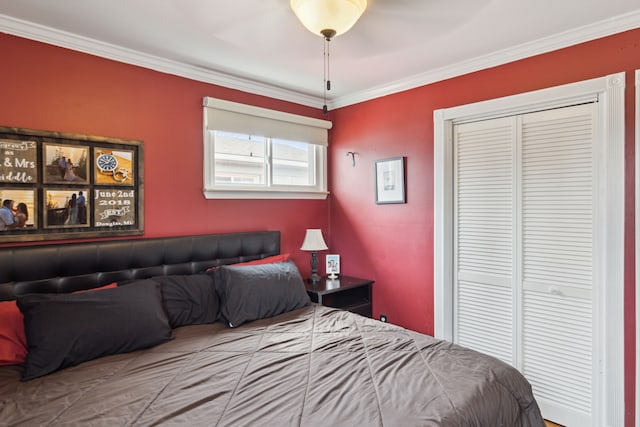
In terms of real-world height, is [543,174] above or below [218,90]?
below

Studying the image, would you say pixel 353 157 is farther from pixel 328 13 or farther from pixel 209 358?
pixel 209 358

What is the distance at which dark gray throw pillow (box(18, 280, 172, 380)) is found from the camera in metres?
1.78

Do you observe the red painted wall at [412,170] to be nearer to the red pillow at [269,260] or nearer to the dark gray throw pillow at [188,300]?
the red pillow at [269,260]

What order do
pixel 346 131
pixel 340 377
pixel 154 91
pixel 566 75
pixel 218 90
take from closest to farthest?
1. pixel 340 377
2. pixel 566 75
3. pixel 154 91
4. pixel 218 90
5. pixel 346 131

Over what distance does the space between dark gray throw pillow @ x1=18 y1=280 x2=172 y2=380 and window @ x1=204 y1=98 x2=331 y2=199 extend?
3.83ft

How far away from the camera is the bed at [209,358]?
4.74 ft

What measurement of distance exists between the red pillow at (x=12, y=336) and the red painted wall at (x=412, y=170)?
260 centimetres

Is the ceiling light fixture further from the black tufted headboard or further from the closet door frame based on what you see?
the black tufted headboard

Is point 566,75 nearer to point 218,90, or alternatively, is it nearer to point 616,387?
point 616,387

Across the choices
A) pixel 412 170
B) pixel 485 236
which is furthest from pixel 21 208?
pixel 485 236

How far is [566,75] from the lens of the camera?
2.41 m

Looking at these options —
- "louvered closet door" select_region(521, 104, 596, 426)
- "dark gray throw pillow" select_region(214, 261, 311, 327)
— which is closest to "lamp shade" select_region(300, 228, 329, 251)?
"dark gray throw pillow" select_region(214, 261, 311, 327)

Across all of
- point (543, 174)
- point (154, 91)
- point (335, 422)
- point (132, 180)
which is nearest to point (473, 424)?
point (335, 422)

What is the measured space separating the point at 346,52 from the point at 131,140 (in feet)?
5.27
